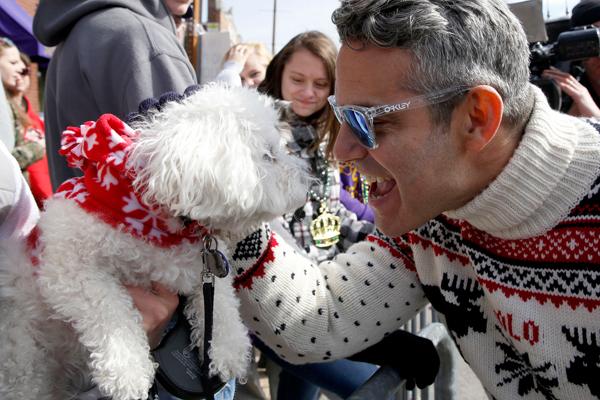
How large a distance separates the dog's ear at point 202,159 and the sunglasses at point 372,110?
247 mm

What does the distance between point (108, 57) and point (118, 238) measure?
78 centimetres

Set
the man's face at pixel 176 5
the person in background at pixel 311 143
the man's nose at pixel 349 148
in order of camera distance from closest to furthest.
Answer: the man's nose at pixel 349 148, the man's face at pixel 176 5, the person in background at pixel 311 143

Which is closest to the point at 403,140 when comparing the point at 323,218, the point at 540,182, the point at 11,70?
the point at 540,182

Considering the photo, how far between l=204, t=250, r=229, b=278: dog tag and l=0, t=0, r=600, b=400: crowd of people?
0.56ft

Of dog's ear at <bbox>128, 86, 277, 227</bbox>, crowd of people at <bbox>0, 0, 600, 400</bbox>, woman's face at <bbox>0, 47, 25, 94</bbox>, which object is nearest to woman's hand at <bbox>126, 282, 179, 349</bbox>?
crowd of people at <bbox>0, 0, 600, 400</bbox>

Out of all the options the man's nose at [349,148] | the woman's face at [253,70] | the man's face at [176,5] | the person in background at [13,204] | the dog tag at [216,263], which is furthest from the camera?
the woman's face at [253,70]

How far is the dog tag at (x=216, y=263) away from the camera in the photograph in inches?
49.7

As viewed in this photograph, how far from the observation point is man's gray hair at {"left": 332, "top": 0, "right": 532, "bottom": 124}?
48.5 inches

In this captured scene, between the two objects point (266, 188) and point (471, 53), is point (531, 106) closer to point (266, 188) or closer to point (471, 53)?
point (471, 53)

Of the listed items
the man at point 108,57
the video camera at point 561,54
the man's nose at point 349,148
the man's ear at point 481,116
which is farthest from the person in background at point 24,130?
the video camera at point 561,54

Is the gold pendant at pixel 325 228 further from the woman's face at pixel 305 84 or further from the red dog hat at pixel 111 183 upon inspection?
the red dog hat at pixel 111 183

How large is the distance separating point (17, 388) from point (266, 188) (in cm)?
73

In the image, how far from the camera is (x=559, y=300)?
4.17 ft

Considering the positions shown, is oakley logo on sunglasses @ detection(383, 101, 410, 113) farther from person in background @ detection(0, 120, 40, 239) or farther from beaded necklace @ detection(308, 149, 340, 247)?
beaded necklace @ detection(308, 149, 340, 247)
